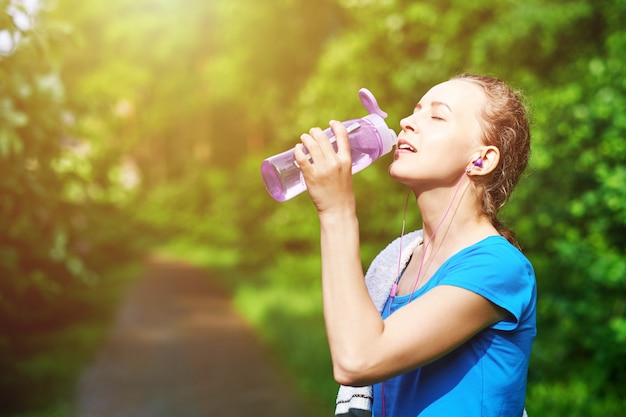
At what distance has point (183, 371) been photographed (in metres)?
7.88

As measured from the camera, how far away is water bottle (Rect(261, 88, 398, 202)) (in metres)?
1.86

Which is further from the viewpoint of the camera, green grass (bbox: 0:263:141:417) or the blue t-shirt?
green grass (bbox: 0:263:141:417)

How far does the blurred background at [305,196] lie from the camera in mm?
5242

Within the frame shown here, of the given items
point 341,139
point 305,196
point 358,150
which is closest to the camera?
point 341,139

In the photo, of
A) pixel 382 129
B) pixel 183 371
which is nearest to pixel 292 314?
pixel 183 371

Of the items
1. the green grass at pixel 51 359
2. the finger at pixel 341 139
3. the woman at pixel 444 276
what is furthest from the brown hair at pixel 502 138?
the green grass at pixel 51 359

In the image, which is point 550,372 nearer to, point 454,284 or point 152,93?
point 454,284

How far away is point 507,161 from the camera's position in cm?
179

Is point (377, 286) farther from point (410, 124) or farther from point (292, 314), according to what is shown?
point (292, 314)

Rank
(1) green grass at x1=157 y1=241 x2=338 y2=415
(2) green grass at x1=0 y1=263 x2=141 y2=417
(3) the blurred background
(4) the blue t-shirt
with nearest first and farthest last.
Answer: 1. (4) the blue t-shirt
2. (3) the blurred background
3. (2) green grass at x1=0 y1=263 x2=141 y2=417
4. (1) green grass at x1=157 y1=241 x2=338 y2=415

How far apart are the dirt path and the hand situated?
494 centimetres

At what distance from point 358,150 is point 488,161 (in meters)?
0.38

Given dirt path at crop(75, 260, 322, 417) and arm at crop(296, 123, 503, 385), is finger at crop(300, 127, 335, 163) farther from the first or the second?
dirt path at crop(75, 260, 322, 417)

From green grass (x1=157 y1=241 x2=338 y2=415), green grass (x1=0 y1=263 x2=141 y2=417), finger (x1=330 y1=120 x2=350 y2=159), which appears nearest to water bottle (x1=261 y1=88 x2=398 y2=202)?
finger (x1=330 y1=120 x2=350 y2=159)
